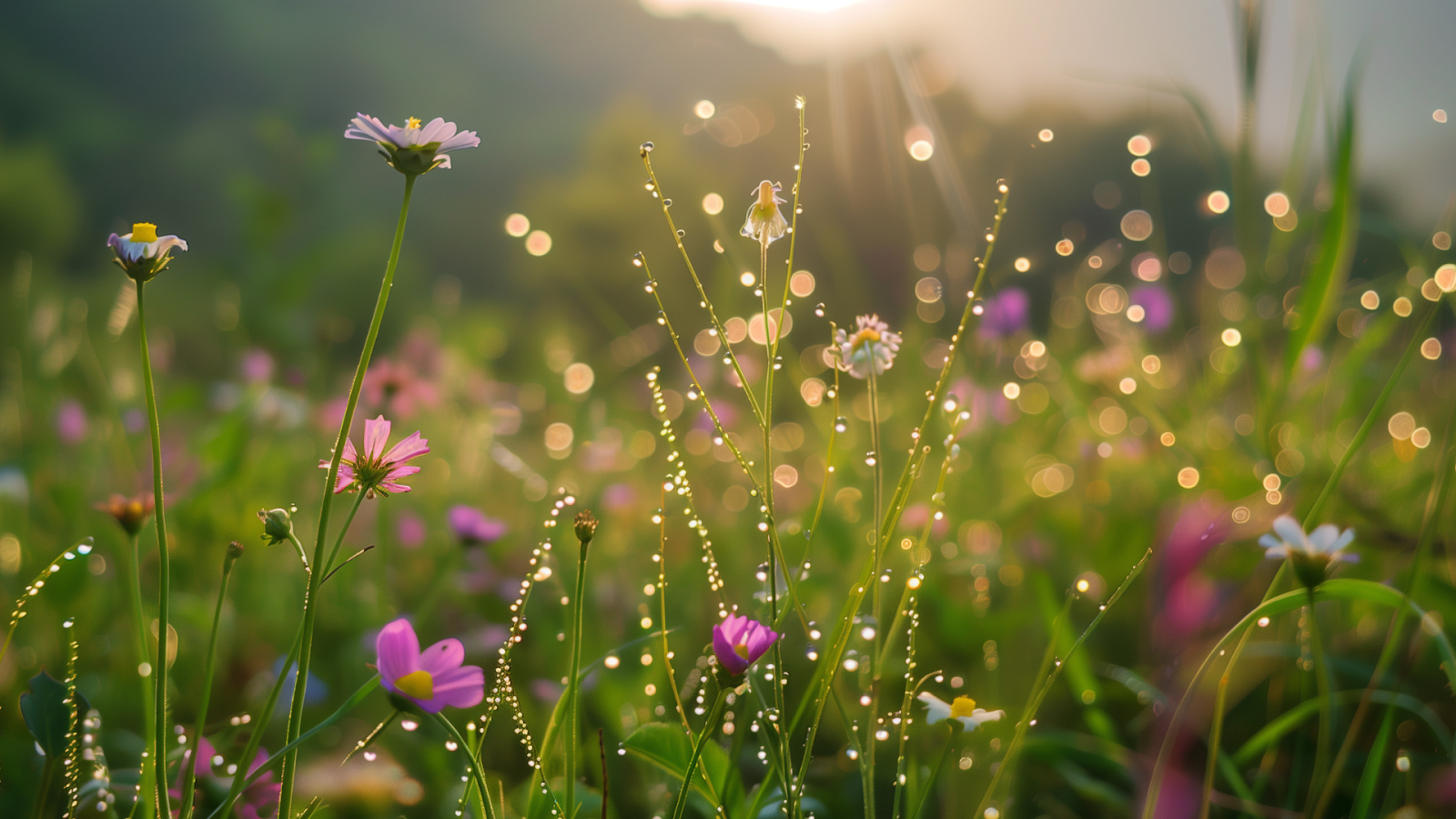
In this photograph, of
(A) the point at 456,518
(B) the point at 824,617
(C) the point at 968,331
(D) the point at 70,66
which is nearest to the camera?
(A) the point at 456,518

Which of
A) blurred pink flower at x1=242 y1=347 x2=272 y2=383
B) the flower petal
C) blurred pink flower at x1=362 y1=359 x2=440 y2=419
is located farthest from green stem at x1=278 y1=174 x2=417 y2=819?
blurred pink flower at x1=242 y1=347 x2=272 y2=383

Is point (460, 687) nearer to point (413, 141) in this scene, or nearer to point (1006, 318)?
point (413, 141)

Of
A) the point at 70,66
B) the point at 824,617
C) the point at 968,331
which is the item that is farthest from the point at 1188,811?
the point at 70,66

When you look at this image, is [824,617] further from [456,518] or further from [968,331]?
[968,331]

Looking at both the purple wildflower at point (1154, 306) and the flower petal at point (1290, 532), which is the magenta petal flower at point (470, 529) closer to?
the flower petal at point (1290, 532)

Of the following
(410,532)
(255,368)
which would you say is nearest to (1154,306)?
(410,532)

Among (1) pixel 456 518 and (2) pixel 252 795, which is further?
(1) pixel 456 518
